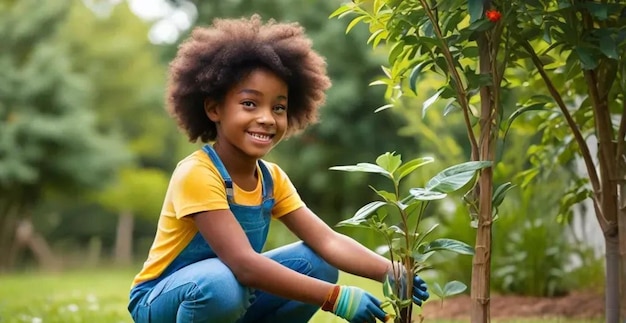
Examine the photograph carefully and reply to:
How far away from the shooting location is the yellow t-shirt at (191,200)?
2609 mm

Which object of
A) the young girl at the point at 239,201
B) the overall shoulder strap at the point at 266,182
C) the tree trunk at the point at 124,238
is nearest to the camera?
the young girl at the point at 239,201

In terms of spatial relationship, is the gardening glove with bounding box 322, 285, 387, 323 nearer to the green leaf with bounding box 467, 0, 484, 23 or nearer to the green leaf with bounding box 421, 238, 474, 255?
the green leaf with bounding box 421, 238, 474, 255

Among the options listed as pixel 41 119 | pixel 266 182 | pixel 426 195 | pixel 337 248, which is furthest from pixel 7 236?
pixel 426 195

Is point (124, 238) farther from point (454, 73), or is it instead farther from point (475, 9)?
point (475, 9)

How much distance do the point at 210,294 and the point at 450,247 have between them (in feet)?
2.41

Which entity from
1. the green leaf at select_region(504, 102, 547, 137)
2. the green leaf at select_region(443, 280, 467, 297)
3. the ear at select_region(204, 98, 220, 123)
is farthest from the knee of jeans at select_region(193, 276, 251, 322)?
the green leaf at select_region(504, 102, 547, 137)

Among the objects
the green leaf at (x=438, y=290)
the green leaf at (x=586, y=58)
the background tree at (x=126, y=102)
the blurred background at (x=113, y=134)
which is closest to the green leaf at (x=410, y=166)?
the green leaf at (x=438, y=290)

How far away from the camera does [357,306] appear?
2344 mm

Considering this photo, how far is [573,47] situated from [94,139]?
1577 centimetres

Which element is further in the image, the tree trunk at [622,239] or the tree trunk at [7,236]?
the tree trunk at [7,236]

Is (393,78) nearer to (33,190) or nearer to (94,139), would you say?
(94,139)

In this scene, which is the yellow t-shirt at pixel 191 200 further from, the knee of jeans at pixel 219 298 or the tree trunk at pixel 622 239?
the tree trunk at pixel 622 239

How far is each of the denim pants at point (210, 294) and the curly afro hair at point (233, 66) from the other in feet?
1.59

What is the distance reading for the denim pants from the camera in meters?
2.54
